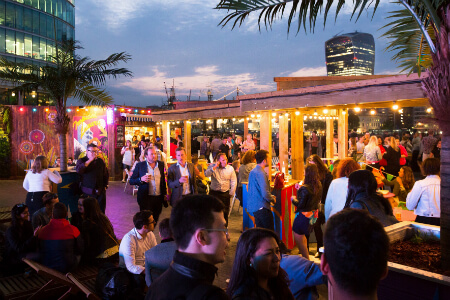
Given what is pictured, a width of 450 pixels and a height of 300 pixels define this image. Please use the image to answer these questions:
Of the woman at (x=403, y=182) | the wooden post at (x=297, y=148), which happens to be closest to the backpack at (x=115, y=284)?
the woman at (x=403, y=182)

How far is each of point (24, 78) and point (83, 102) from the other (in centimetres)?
152

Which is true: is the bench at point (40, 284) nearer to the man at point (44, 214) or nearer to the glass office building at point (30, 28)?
the man at point (44, 214)

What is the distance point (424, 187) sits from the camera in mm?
4613

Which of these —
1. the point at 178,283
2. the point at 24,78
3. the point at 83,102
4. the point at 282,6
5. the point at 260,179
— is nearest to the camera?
the point at 178,283

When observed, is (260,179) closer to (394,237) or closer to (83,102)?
(394,237)

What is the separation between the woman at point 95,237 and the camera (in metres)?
5.02

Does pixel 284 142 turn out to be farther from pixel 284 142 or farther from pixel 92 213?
pixel 92 213

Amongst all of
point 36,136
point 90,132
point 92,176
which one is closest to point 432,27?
point 92,176

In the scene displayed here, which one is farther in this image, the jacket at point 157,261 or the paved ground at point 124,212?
the paved ground at point 124,212

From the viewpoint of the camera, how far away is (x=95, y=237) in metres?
→ 5.04

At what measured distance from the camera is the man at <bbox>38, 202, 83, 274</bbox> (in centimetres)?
462

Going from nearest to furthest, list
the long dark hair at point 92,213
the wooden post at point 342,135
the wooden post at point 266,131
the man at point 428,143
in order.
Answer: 1. the long dark hair at point 92,213
2. the wooden post at point 266,131
3. the wooden post at point 342,135
4. the man at point 428,143

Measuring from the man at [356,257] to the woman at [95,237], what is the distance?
4160mm

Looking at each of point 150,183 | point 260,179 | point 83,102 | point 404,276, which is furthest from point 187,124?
point 404,276
